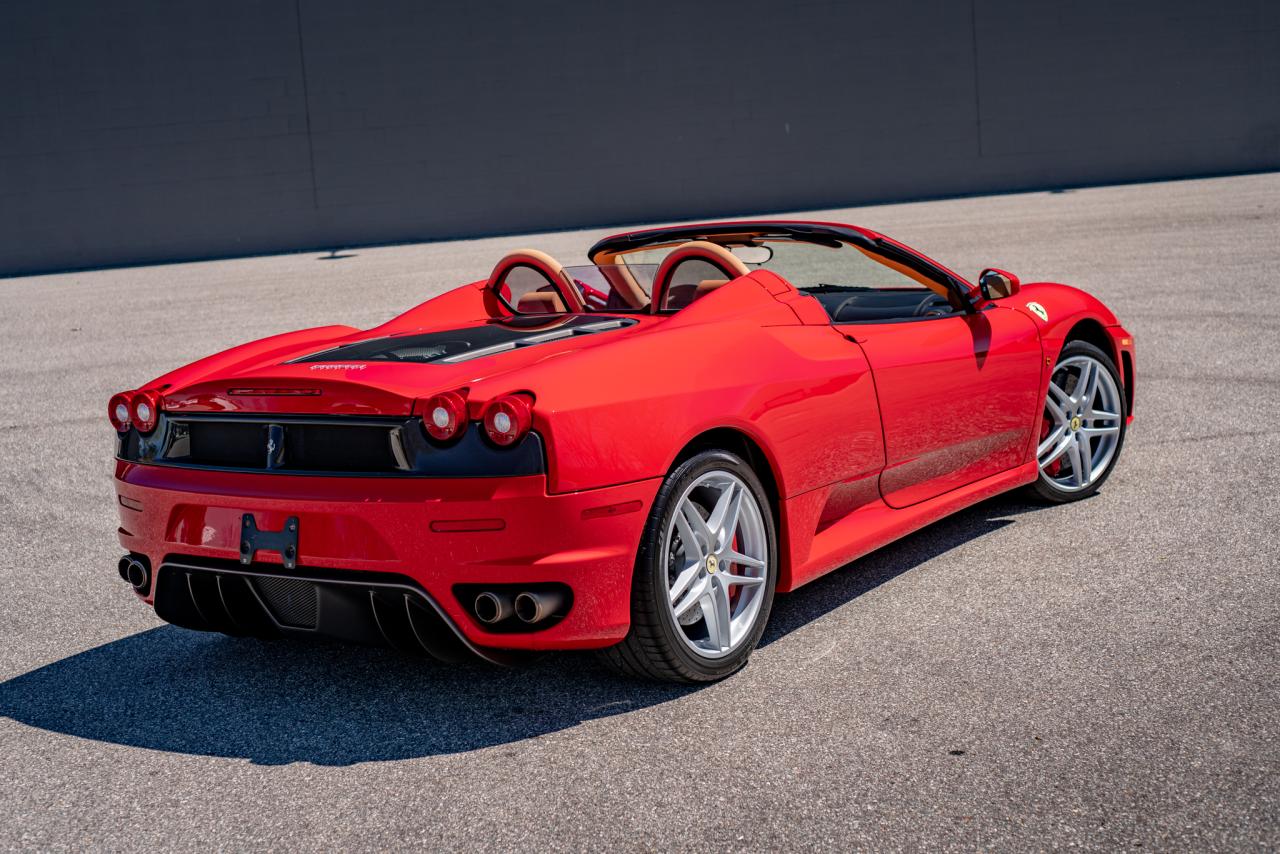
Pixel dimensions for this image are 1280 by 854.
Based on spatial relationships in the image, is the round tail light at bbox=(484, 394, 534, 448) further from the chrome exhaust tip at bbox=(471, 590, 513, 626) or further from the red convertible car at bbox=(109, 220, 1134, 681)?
the chrome exhaust tip at bbox=(471, 590, 513, 626)

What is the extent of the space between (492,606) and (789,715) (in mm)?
832

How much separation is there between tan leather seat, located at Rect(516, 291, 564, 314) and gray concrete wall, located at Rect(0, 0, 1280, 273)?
18067mm

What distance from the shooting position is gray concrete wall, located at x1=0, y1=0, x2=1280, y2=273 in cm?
2170

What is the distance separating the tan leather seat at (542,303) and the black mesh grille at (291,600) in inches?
62.4

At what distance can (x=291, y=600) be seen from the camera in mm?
3512

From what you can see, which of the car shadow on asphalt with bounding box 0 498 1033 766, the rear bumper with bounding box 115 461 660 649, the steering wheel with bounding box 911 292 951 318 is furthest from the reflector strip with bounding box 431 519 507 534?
the steering wheel with bounding box 911 292 951 318

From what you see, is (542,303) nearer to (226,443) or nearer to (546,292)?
(546,292)

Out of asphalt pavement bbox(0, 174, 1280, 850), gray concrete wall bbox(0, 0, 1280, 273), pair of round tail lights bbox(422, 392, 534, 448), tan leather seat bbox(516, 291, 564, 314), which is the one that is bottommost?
asphalt pavement bbox(0, 174, 1280, 850)

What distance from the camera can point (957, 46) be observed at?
22609mm

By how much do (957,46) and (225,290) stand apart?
1309 cm

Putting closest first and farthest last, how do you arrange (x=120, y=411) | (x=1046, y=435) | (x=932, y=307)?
(x=120, y=411)
(x=932, y=307)
(x=1046, y=435)

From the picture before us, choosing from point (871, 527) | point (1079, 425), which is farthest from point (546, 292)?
point (1079, 425)

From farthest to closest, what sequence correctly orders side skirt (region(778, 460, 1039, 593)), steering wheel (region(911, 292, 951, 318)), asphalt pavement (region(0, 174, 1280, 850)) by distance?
steering wheel (region(911, 292, 951, 318)) < side skirt (region(778, 460, 1039, 593)) < asphalt pavement (region(0, 174, 1280, 850))

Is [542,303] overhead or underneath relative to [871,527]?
overhead
